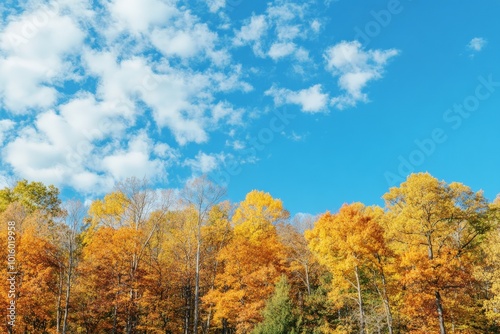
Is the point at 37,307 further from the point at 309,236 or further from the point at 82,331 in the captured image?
the point at 309,236

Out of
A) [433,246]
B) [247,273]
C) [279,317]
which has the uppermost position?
[433,246]

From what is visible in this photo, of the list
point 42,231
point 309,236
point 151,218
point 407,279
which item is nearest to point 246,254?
point 309,236

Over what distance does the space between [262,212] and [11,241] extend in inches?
900

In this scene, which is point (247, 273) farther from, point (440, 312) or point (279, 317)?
point (440, 312)

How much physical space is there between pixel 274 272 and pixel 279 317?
6.21 metres

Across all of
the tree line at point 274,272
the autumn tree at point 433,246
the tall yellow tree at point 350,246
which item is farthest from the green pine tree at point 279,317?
the autumn tree at point 433,246

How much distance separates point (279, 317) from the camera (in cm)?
2338

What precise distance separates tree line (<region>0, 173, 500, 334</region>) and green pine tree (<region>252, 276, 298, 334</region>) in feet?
0.22

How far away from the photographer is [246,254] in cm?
3058

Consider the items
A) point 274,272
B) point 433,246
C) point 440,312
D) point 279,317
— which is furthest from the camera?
point 274,272

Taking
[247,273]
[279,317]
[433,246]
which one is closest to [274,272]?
[247,273]

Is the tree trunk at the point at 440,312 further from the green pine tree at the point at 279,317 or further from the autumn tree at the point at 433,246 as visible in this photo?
the green pine tree at the point at 279,317

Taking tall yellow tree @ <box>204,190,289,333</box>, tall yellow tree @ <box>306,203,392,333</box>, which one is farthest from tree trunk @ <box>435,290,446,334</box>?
tall yellow tree @ <box>204,190,289,333</box>

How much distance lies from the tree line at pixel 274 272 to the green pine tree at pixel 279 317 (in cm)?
7
